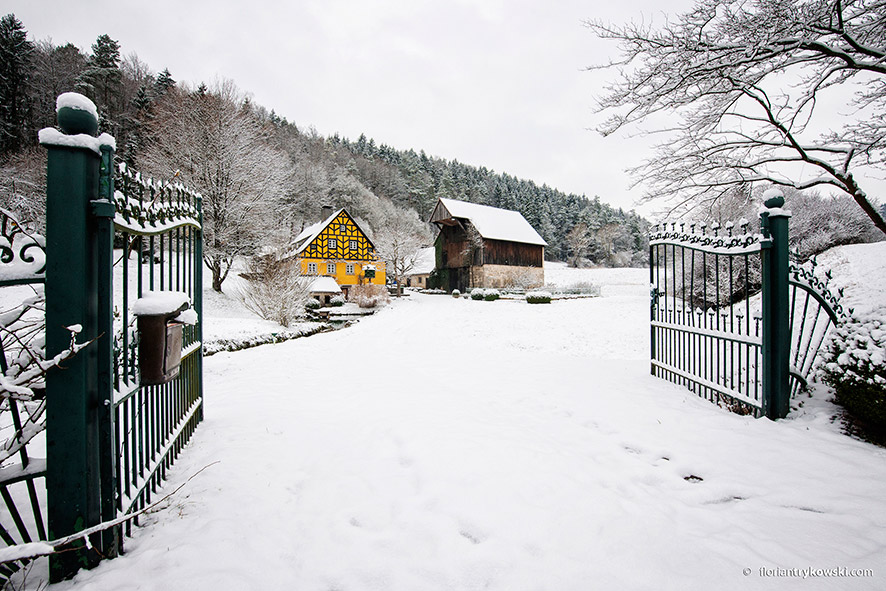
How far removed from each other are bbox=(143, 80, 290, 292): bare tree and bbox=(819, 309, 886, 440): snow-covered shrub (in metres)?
21.7

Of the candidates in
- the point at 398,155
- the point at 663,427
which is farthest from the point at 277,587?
the point at 398,155

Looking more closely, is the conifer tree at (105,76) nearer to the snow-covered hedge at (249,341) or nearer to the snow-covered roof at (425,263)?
the snow-covered hedge at (249,341)

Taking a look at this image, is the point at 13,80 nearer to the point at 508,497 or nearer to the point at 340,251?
the point at 340,251

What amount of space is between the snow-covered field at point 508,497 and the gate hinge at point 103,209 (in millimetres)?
1690

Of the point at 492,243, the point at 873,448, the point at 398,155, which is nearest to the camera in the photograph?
the point at 873,448

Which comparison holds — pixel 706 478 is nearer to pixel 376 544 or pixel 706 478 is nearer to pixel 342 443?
pixel 376 544

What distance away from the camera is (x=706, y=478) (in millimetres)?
2918

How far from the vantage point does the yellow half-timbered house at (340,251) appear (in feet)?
104

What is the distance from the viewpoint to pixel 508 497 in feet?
8.68

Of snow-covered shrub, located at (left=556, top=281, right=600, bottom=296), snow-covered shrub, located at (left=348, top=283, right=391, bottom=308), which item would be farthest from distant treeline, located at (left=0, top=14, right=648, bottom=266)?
snow-covered shrub, located at (left=556, top=281, right=600, bottom=296)

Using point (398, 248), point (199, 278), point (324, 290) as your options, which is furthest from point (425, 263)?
point (199, 278)

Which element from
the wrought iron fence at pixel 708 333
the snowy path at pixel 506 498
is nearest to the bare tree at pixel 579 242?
the wrought iron fence at pixel 708 333

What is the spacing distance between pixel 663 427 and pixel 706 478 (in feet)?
3.44

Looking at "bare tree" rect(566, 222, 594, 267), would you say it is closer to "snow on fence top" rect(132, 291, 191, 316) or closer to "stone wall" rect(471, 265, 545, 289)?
"stone wall" rect(471, 265, 545, 289)
